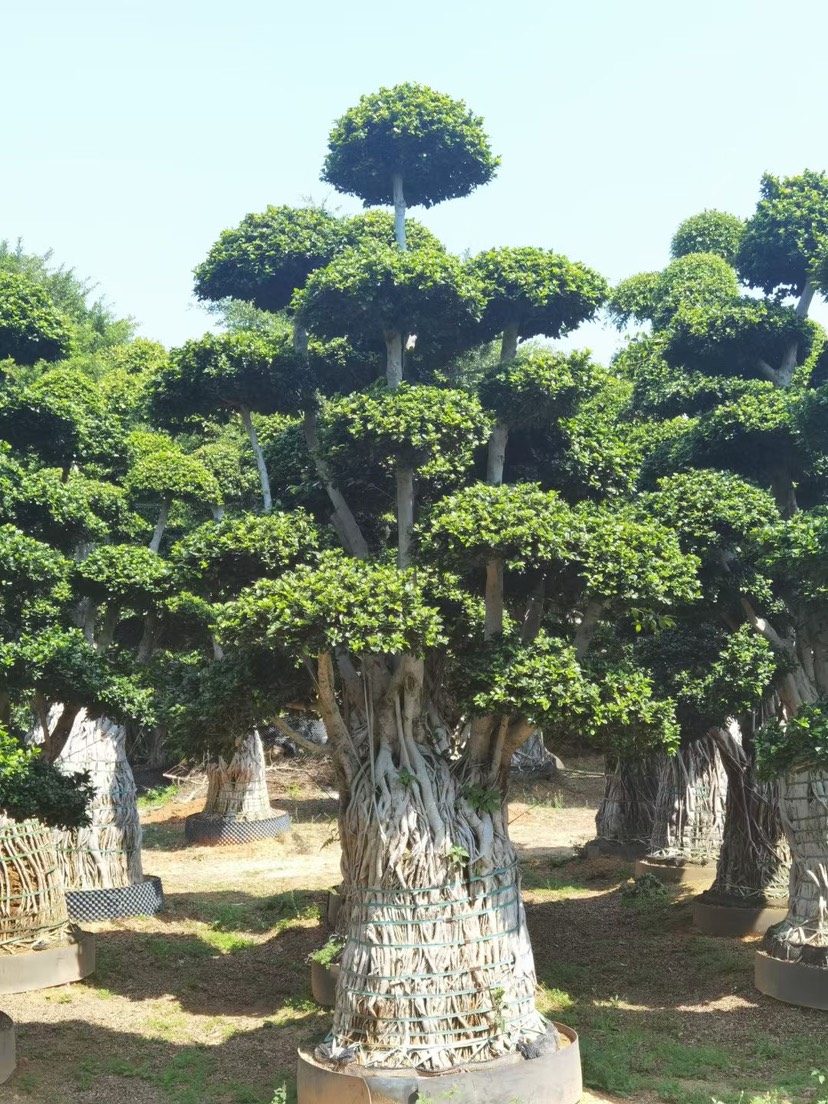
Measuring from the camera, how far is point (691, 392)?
16.6m

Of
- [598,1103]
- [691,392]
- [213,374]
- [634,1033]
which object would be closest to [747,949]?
[634,1033]

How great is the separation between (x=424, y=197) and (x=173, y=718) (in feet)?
27.1

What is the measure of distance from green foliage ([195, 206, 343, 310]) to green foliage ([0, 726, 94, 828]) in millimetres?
7220

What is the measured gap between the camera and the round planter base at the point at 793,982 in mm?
13297

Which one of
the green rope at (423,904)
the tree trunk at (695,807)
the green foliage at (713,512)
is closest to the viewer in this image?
the green rope at (423,904)

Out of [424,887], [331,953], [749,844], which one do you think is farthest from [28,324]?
[749,844]

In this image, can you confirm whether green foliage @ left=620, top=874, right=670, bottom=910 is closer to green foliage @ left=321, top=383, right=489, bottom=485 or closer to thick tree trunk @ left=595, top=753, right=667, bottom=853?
thick tree trunk @ left=595, top=753, right=667, bottom=853

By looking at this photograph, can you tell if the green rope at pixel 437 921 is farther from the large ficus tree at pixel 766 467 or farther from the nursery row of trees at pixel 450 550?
the large ficus tree at pixel 766 467

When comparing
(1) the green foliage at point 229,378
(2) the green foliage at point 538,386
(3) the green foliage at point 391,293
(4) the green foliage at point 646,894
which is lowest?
(4) the green foliage at point 646,894

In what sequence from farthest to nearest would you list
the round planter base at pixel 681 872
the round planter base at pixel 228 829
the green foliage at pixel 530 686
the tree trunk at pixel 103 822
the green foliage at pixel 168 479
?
the round planter base at pixel 228 829 < the green foliage at pixel 168 479 < the round planter base at pixel 681 872 < the tree trunk at pixel 103 822 < the green foliage at pixel 530 686

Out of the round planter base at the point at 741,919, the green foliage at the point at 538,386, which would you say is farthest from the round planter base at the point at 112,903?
the green foliage at the point at 538,386

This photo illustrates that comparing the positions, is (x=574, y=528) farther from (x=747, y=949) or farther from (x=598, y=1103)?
(x=747, y=949)

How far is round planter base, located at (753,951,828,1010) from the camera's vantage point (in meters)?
13.3

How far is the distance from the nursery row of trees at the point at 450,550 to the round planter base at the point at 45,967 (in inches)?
120
